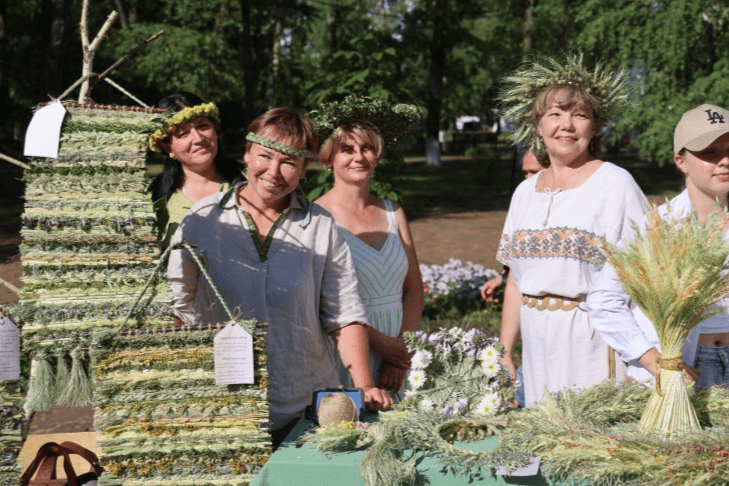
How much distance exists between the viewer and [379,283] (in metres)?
3.76

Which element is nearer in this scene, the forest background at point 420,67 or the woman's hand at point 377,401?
the woman's hand at point 377,401

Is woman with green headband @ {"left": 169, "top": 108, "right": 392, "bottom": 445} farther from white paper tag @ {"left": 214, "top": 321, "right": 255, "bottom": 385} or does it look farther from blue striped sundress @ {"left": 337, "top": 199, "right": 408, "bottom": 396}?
blue striped sundress @ {"left": 337, "top": 199, "right": 408, "bottom": 396}

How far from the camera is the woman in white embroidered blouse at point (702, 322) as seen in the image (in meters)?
2.44

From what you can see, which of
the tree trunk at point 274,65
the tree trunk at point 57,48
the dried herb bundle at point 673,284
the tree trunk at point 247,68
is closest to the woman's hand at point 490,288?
the dried herb bundle at point 673,284

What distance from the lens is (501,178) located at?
28.6m

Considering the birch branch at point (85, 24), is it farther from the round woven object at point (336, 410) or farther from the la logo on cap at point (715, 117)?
the la logo on cap at point (715, 117)

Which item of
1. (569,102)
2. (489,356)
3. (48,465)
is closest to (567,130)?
(569,102)

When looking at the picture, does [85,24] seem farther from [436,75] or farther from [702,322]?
[436,75]

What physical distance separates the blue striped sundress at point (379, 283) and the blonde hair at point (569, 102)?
102 cm

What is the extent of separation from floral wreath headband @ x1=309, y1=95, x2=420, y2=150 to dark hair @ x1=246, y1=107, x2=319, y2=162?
2.51 feet

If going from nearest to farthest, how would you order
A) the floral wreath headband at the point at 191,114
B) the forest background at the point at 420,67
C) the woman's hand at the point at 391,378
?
the floral wreath headband at the point at 191,114 → the woman's hand at the point at 391,378 → the forest background at the point at 420,67

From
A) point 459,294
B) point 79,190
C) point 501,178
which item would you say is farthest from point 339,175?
point 501,178

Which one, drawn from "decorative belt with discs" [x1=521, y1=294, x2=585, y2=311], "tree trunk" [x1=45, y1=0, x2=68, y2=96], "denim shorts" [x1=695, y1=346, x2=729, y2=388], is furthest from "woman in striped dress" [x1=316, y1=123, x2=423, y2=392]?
"tree trunk" [x1=45, y1=0, x2=68, y2=96]

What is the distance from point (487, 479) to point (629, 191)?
1.53 metres
